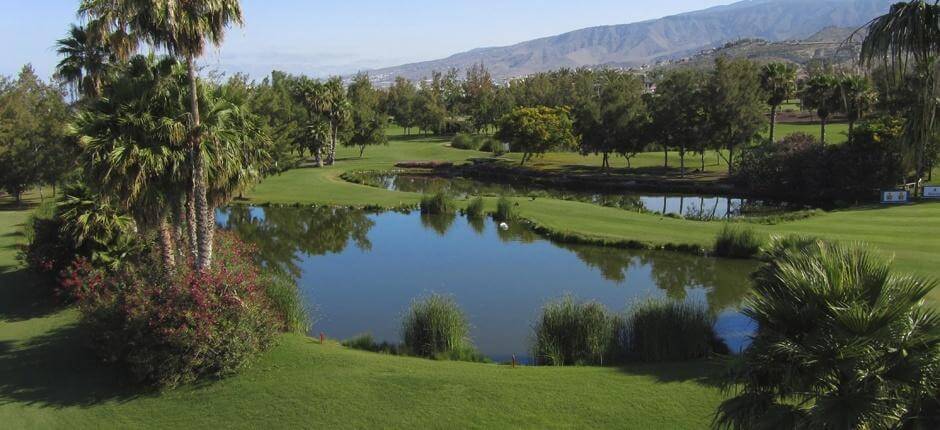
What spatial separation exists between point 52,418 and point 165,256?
5182 millimetres

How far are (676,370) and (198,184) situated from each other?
1101cm

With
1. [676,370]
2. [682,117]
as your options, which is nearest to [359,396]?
[676,370]

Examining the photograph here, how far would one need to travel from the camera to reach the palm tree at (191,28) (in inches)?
559

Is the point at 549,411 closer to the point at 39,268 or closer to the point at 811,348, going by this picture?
the point at 811,348

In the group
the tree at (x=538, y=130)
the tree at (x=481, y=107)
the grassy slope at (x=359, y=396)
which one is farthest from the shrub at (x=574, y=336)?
the tree at (x=481, y=107)

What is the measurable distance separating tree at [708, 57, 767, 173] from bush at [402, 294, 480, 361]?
42.0m

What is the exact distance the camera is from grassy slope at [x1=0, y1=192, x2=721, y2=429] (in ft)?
37.9

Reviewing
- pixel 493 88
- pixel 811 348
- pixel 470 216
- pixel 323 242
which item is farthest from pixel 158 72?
pixel 493 88

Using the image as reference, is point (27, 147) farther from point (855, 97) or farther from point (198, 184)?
point (855, 97)

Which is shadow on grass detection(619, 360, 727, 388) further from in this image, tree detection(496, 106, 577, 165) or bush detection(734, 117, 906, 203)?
tree detection(496, 106, 577, 165)

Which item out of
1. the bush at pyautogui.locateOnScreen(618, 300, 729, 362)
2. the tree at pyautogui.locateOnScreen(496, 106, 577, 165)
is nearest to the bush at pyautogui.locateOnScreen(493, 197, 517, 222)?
the bush at pyautogui.locateOnScreen(618, 300, 729, 362)

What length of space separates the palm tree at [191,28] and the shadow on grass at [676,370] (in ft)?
31.9

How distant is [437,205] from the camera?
40375 millimetres

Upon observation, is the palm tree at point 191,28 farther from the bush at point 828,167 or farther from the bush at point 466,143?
the bush at point 466,143
